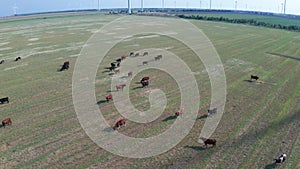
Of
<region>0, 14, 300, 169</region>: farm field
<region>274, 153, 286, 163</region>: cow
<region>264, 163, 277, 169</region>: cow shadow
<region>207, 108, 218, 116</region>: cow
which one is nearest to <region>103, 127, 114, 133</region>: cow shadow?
<region>0, 14, 300, 169</region>: farm field

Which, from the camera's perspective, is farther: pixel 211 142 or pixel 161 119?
pixel 161 119

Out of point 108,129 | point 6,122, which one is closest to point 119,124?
point 108,129

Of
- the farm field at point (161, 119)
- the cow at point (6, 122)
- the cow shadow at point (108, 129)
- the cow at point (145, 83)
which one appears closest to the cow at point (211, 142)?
the farm field at point (161, 119)

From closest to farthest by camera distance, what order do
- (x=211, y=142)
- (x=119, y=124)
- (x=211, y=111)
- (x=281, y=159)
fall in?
1. (x=281, y=159)
2. (x=211, y=142)
3. (x=119, y=124)
4. (x=211, y=111)

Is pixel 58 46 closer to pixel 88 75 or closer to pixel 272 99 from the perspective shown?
pixel 88 75

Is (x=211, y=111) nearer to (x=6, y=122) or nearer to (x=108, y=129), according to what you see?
(x=108, y=129)

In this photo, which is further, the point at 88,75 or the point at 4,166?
the point at 88,75

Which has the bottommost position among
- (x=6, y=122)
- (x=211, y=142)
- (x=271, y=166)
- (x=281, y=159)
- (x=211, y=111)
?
(x=271, y=166)

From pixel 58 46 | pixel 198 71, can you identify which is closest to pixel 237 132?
pixel 198 71

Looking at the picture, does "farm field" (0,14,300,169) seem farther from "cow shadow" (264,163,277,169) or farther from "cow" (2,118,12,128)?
"cow" (2,118,12,128)

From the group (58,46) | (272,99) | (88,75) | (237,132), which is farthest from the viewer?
(58,46)

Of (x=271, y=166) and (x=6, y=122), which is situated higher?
(x=6, y=122)
